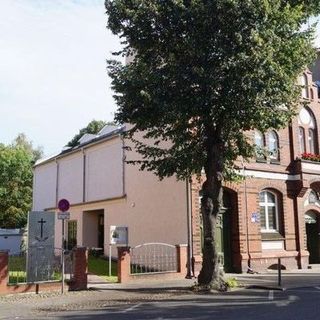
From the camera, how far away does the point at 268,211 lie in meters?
26.0

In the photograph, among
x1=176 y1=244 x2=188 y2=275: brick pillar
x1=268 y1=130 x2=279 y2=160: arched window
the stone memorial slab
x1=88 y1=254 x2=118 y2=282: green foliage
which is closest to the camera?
the stone memorial slab

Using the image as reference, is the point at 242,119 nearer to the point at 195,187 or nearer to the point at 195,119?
the point at 195,119

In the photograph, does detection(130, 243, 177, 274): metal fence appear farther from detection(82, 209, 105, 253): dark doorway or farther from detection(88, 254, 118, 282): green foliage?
detection(82, 209, 105, 253): dark doorway

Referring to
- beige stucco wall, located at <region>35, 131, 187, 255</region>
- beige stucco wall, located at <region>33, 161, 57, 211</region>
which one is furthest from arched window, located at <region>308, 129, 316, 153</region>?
beige stucco wall, located at <region>33, 161, 57, 211</region>

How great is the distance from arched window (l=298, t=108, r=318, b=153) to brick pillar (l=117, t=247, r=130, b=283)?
1258 cm

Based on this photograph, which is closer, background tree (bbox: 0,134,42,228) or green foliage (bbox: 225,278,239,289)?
green foliage (bbox: 225,278,239,289)

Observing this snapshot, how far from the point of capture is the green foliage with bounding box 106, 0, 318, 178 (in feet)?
51.5

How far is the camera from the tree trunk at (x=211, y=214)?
17109 mm

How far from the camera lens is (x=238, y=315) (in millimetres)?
11695

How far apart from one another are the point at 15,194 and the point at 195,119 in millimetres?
39582

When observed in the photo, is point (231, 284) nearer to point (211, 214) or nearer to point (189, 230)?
point (211, 214)

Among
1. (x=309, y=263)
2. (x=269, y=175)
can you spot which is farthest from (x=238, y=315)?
(x=309, y=263)

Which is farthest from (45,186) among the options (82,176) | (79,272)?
(79,272)

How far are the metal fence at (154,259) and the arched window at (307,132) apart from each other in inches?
399
